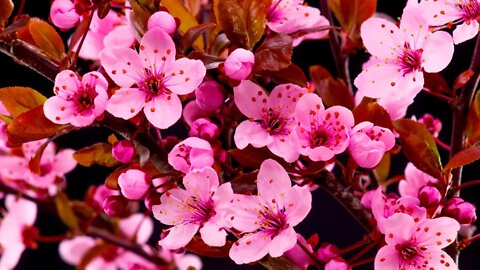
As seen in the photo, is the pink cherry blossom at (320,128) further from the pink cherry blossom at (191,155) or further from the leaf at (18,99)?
the leaf at (18,99)

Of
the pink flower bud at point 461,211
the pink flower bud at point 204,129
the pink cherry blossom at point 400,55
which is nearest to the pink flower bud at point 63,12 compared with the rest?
the pink flower bud at point 204,129

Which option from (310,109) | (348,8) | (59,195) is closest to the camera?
(310,109)

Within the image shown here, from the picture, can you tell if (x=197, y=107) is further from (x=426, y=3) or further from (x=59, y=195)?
(x=59, y=195)

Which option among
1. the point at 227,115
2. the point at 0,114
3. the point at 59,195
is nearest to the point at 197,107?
the point at 227,115

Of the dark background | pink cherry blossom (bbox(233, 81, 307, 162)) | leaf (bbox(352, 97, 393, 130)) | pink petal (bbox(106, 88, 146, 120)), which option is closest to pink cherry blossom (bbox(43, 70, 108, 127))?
pink petal (bbox(106, 88, 146, 120))

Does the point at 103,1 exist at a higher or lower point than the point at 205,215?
higher

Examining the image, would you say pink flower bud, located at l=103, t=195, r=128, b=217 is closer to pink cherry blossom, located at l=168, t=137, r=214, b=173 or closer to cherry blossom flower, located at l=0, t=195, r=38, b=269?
pink cherry blossom, located at l=168, t=137, r=214, b=173
